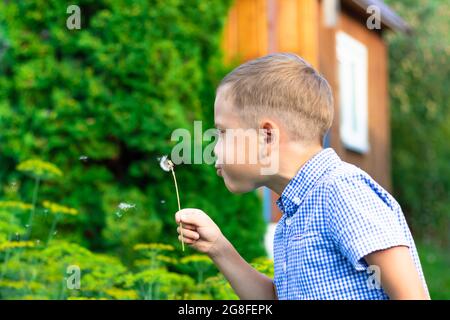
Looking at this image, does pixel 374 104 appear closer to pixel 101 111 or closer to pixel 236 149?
pixel 101 111

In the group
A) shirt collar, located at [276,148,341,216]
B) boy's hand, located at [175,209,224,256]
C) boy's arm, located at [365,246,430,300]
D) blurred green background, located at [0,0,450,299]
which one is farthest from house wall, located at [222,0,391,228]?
boy's arm, located at [365,246,430,300]

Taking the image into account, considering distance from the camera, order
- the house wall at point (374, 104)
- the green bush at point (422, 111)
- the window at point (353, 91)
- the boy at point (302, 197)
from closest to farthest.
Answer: the boy at point (302, 197), the window at point (353, 91), the house wall at point (374, 104), the green bush at point (422, 111)

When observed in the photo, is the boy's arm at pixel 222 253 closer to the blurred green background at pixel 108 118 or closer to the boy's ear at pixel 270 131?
the boy's ear at pixel 270 131

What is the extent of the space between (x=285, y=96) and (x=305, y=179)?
228 mm

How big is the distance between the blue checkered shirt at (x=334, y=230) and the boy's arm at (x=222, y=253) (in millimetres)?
198

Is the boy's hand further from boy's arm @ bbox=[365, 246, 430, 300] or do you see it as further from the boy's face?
boy's arm @ bbox=[365, 246, 430, 300]

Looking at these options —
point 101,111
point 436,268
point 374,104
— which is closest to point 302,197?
point 101,111

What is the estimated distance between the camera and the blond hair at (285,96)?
225cm

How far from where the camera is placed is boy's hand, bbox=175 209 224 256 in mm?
2312

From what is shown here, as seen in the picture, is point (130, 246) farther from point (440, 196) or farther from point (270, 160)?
point (440, 196)

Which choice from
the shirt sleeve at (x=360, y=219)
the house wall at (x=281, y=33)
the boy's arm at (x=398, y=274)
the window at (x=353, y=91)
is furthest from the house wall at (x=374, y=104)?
the boy's arm at (x=398, y=274)

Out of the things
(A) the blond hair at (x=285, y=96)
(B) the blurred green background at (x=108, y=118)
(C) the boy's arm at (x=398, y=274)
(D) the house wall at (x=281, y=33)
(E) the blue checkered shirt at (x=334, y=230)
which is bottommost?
(C) the boy's arm at (x=398, y=274)

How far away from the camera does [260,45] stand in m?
8.34
